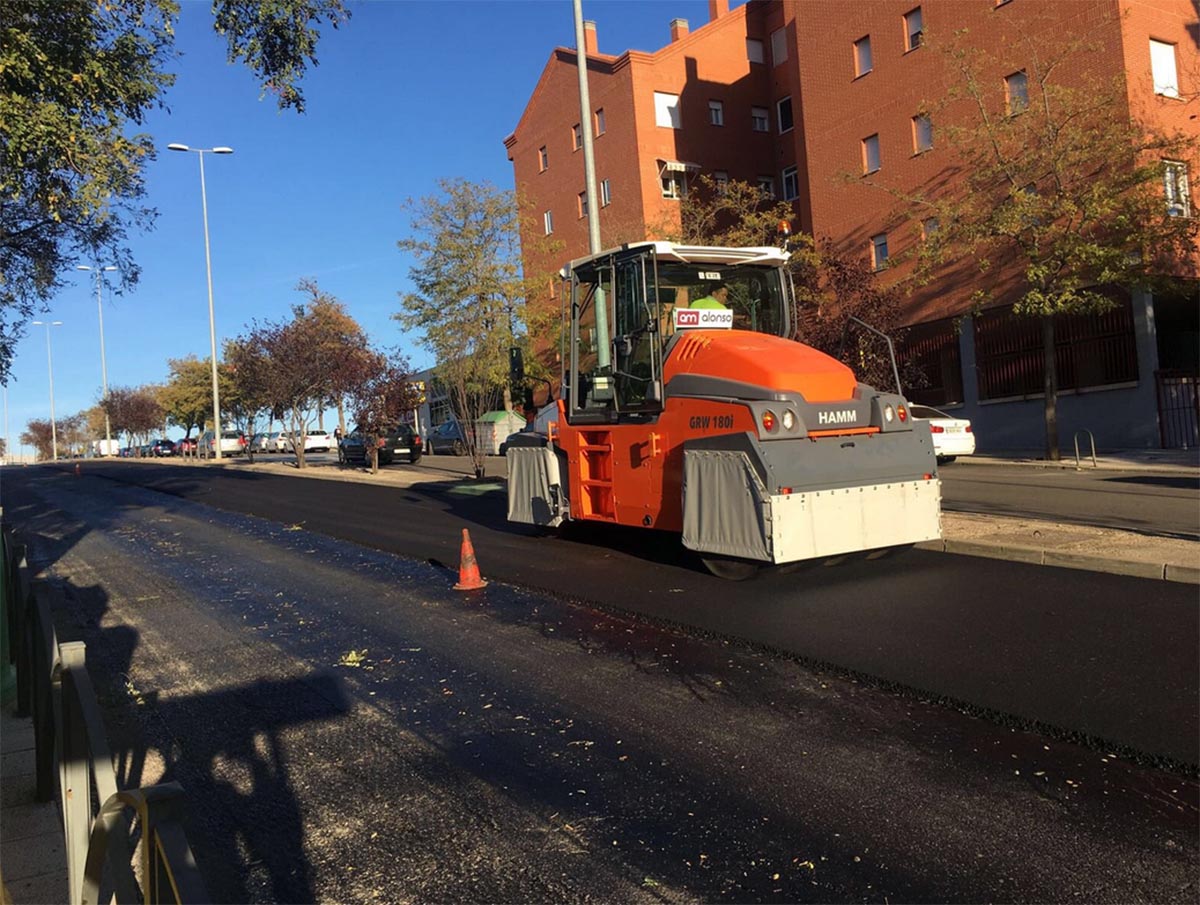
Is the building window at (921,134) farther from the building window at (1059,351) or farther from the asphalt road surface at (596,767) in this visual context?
the asphalt road surface at (596,767)

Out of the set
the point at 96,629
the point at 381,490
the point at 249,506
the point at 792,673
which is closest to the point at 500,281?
the point at 381,490

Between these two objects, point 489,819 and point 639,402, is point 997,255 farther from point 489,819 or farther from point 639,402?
point 489,819

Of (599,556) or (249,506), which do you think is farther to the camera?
(249,506)

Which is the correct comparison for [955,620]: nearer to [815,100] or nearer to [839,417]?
[839,417]

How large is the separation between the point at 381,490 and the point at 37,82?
555 inches

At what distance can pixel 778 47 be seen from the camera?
38.5 meters

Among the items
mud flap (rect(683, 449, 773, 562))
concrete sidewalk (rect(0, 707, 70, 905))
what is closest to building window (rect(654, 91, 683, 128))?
mud flap (rect(683, 449, 773, 562))

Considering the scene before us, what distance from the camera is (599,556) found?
32.3 ft

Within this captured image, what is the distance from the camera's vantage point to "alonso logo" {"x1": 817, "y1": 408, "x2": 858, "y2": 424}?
772cm

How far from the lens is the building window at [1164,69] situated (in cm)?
2208

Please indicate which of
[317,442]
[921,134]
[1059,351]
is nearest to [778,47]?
[921,134]

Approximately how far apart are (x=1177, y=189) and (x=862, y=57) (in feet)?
41.6

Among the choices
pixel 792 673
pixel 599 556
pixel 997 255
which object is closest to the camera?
pixel 792 673

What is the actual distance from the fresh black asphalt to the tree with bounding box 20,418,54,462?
4814 inches
